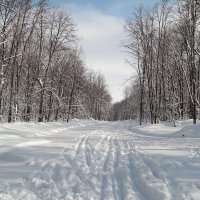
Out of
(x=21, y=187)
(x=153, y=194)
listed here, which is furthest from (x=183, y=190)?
(x=21, y=187)

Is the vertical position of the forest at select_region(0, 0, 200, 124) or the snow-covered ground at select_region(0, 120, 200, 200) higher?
the forest at select_region(0, 0, 200, 124)

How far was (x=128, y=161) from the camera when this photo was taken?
10539 millimetres

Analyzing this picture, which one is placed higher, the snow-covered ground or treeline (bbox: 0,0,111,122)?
treeline (bbox: 0,0,111,122)

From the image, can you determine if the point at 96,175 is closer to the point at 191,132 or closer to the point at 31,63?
the point at 191,132

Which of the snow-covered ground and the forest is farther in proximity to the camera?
the forest

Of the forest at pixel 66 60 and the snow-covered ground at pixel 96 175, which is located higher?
the forest at pixel 66 60

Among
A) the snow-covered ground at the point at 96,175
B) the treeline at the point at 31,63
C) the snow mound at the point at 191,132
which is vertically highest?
the treeline at the point at 31,63

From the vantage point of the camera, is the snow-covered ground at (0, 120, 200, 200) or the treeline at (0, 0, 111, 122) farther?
the treeline at (0, 0, 111, 122)

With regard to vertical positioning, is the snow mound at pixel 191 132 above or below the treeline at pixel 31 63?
below

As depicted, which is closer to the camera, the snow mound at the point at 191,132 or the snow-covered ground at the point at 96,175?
the snow-covered ground at the point at 96,175

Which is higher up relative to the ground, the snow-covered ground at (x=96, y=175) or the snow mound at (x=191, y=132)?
the snow mound at (x=191, y=132)

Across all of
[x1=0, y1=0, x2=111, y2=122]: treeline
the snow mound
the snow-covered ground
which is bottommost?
the snow-covered ground

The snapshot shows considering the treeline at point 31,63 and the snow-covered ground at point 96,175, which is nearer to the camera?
the snow-covered ground at point 96,175

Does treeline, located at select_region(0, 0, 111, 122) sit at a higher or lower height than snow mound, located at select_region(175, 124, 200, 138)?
higher
